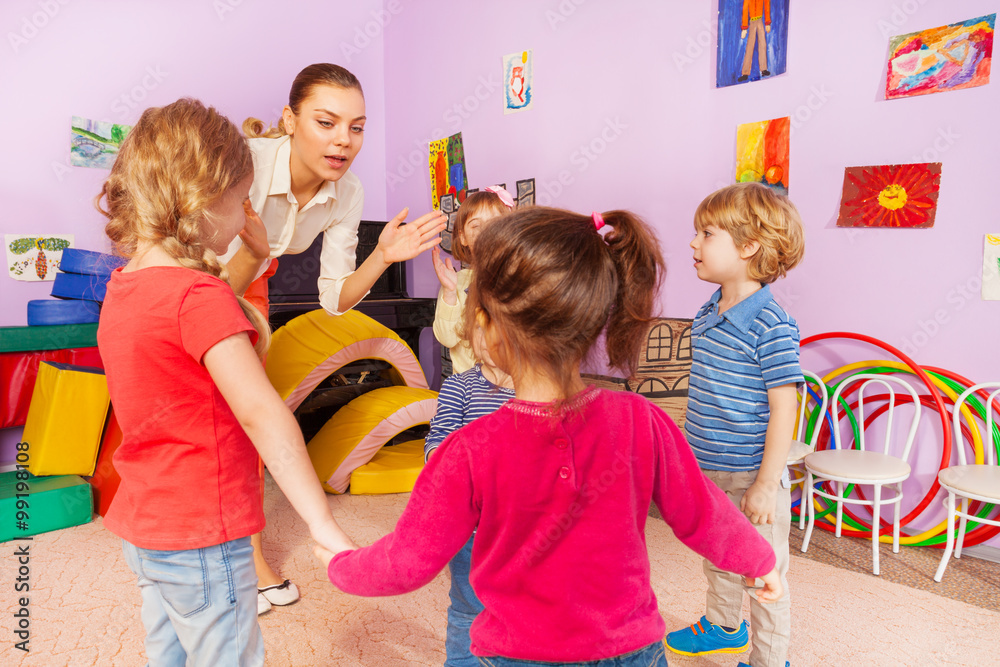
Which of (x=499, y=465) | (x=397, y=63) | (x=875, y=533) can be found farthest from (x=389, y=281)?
(x=499, y=465)

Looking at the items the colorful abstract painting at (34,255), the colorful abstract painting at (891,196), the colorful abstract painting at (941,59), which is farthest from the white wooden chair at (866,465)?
the colorful abstract painting at (34,255)

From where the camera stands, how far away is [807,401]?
7.71ft

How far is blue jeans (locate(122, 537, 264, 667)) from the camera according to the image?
90 centimetres

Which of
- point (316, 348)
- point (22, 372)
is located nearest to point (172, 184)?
point (316, 348)

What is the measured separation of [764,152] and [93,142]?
113 inches

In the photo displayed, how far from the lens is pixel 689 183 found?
8.42 ft

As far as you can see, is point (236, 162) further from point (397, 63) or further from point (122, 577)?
point (397, 63)

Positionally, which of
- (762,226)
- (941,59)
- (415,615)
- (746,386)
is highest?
(941,59)

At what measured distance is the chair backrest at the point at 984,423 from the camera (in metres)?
1.96

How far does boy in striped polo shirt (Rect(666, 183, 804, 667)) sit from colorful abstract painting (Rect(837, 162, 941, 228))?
90cm

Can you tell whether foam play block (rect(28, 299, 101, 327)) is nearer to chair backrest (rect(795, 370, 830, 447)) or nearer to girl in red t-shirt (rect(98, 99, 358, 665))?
girl in red t-shirt (rect(98, 99, 358, 665))

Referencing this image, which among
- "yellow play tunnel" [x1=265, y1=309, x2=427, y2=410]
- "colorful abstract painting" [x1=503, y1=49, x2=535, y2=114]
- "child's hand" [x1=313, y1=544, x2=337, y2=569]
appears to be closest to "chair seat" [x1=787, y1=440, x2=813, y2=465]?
"child's hand" [x1=313, y1=544, x2=337, y2=569]

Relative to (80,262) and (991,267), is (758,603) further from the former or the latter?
(80,262)

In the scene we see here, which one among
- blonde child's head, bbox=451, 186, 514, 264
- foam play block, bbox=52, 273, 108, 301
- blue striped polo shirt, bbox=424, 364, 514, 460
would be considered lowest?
blue striped polo shirt, bbox=424, 364, 514, 460
